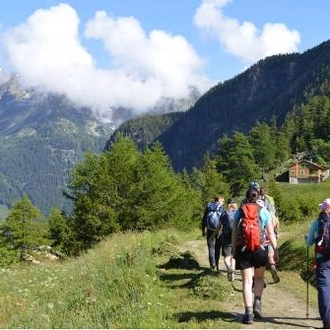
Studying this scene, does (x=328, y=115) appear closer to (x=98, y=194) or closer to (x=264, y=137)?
(x=264, y=137)

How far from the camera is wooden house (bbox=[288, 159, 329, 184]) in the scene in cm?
10788

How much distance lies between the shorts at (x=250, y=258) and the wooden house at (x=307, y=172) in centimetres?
9865

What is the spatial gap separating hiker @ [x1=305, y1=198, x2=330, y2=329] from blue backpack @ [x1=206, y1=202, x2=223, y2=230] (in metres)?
6.69

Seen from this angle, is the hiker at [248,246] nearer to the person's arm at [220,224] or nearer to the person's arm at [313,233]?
the person's arm at [313,233]

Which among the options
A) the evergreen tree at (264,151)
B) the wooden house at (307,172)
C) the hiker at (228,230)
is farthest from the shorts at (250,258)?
the evergreen tree at (264,151)

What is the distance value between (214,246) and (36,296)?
20.2 feet

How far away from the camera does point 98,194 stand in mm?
45500

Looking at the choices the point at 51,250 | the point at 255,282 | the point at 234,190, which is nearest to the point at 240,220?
the point at 255,282

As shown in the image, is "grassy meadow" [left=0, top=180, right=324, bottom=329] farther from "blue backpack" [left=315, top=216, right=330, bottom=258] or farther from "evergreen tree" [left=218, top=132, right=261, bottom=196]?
"evergreen tree" [left=218, top=132, right=261, bottom=196]

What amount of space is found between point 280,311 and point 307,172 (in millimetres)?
97420

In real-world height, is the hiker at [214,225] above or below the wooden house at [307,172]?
below

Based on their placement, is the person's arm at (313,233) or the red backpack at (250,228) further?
the person's arm at (313,233)

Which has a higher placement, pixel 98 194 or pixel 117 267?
pixel 98 194

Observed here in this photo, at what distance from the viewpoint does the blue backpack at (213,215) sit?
17.9 metres
